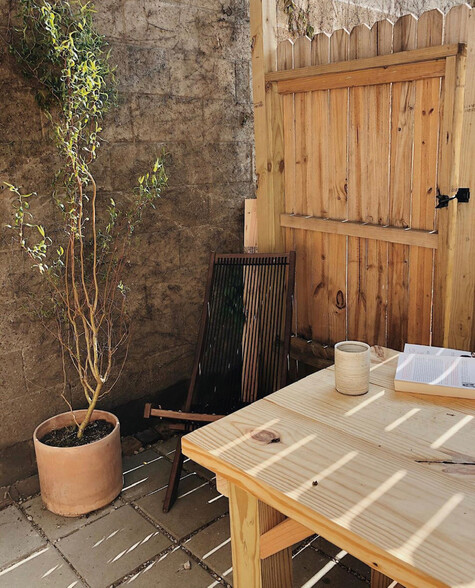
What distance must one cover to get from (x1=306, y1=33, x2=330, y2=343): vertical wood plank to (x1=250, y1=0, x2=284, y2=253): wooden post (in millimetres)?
201

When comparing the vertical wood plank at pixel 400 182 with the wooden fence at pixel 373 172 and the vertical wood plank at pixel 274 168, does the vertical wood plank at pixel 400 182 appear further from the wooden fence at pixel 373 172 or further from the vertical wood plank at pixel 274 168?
the vertical wood plank at pixel 274 168

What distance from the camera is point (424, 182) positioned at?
2424 millimetres

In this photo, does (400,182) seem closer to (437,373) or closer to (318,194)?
(318,194)

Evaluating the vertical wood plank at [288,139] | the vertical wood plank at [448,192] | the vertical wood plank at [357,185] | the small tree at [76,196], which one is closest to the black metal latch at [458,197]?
the vertical wood plank at [448,192]

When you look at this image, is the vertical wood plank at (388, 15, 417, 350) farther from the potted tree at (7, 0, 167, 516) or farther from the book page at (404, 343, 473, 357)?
the potted tree at (7, 0, 167, 516)

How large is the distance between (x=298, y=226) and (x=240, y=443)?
67.8 inches

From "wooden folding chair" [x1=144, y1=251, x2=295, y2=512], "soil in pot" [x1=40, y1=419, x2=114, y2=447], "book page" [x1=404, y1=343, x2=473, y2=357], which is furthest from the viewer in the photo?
"wooden folding chair" [x1=144, y1=251, x2=295, y2=512]

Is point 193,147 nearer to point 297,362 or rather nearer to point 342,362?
point 297,362

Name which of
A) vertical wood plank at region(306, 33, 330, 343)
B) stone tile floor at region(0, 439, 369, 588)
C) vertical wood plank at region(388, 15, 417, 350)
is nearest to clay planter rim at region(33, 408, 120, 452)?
stone tile floor at region(0, 439, 369, 588)

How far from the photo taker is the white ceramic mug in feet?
5.48

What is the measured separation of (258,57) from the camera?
9.75 feet

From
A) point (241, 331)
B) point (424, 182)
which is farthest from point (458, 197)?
point (241, 331)

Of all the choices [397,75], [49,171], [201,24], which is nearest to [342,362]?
[397,75]

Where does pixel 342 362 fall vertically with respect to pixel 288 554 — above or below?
above
